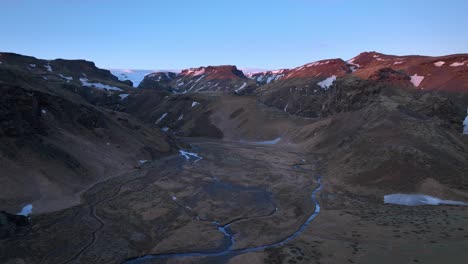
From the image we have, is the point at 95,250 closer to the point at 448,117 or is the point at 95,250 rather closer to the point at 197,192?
the point at 197,192

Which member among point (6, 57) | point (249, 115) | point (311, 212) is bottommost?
point (311, 212)

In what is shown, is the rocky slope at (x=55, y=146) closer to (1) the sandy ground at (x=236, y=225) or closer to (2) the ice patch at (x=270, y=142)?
(1) the sandy ground at (x=236, y=225)

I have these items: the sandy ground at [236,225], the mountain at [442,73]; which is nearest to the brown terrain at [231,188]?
the sandy ground at [236,225]

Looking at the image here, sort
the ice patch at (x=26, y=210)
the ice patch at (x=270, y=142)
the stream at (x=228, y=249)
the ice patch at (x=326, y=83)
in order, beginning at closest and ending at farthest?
the stream at (x=228, y=249) → the ice patch at (x=26, y=210) → the ice patch at (x=270, y=142) → the ice patch at (x=326, y=83)

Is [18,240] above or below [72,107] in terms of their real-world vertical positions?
below

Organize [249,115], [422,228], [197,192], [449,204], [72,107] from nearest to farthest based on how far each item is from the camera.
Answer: [422,228] → [449,204] → [197,192] → [72,107] → [249,115]

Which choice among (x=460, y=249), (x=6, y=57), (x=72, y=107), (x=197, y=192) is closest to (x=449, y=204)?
(x=460, y=249)
